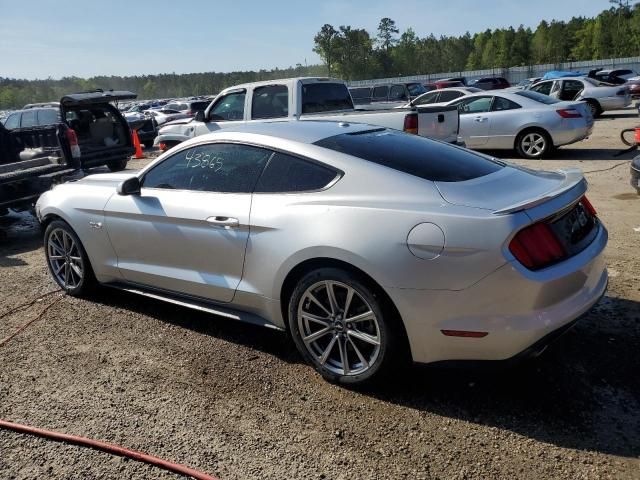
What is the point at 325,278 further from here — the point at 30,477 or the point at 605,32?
the point at 605,32

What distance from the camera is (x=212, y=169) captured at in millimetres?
3963

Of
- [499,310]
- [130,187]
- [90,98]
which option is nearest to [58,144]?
[90,98]

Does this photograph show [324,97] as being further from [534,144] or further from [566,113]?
[566,113]

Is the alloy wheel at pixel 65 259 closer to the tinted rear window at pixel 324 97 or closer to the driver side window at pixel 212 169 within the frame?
the driver side window at pixel 212 169

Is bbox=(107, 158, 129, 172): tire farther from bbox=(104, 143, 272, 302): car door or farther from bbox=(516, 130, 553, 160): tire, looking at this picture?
bbox=(516, 130, 553, 160): tire

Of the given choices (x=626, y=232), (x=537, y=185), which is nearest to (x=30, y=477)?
(x=537, y=185)

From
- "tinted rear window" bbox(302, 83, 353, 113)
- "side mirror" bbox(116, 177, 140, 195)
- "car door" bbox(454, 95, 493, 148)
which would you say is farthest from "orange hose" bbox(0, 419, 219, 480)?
"car door" bbox(454, 95, 493, 148)

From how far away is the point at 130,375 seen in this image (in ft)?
12.0

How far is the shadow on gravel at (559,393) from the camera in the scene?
2766 millimetres

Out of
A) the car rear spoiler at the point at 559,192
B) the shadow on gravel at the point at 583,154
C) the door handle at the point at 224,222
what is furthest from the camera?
the shadow on gravel at the point at 583,154

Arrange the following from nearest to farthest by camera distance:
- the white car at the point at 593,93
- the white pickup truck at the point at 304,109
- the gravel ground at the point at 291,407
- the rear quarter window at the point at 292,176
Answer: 1. the gravel ground at the point at 291,407
2. the rear quarter window at the point at 292,176
3. the white pickup truck at the point at 304,109
4. the white car at the point at 593,93

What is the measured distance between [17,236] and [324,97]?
531 centimetres

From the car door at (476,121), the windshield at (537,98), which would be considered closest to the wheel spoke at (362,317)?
the car door at (476,121)

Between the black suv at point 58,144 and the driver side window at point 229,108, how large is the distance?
1738 millimetres
